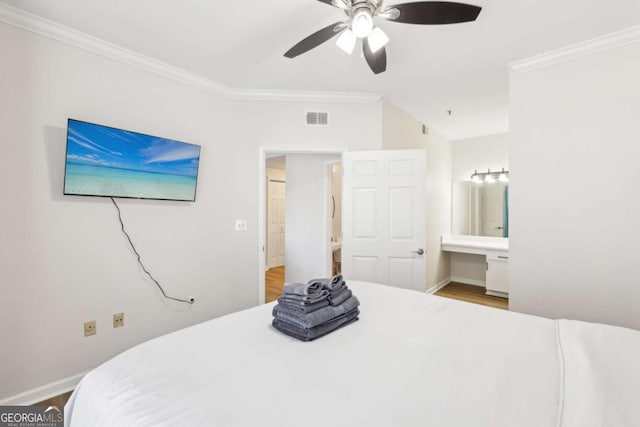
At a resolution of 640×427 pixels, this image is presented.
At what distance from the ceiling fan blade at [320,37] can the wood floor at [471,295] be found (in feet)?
12.1

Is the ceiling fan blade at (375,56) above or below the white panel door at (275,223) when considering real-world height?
above

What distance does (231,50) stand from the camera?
7.87 feet

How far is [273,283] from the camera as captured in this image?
515cm

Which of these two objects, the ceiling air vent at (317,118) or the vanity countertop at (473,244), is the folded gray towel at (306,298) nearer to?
the ceiling air vent at (317,118)

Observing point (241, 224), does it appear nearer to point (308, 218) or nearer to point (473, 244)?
point (308, 218)

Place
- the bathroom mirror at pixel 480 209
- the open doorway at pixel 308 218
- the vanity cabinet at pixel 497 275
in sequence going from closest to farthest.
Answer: the vanity cabinet at pixel 497 275, the open doorway at pixel 308 218, the bathroom mirror at pixel 480 209

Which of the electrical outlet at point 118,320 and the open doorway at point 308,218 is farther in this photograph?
the open doorway at point 308,218

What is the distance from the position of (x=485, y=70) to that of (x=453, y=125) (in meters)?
1.70

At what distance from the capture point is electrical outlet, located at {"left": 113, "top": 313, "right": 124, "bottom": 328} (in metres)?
2.36

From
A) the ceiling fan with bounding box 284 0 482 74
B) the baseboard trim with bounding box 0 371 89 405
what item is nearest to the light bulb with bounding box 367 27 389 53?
the ceiling fan with bounding box 284 0 482 74

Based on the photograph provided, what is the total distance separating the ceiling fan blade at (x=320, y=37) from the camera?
1.66 meters

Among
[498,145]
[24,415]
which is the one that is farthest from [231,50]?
[498,145]

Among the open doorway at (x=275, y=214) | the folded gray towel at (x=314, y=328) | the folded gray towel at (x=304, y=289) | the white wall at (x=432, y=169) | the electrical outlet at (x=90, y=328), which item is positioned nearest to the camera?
the folded gray towel at (x=314, y=328)

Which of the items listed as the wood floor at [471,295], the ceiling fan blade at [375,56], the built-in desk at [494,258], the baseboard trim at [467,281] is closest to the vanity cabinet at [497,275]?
the built-in desk at [494,258]
